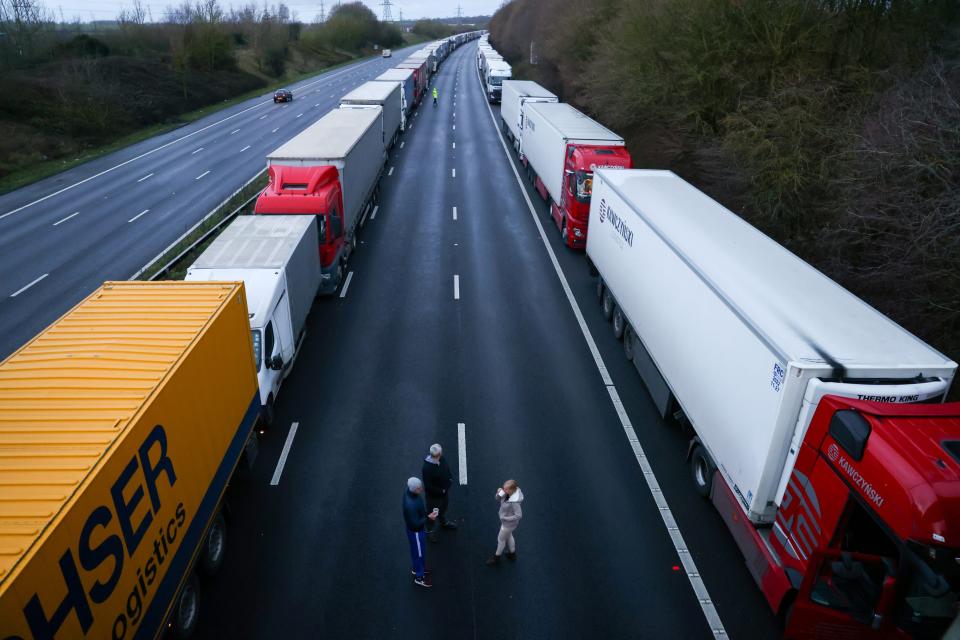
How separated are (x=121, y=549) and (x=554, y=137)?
2211 cm

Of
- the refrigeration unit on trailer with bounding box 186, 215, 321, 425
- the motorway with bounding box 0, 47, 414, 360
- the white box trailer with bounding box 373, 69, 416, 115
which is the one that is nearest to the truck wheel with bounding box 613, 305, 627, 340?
the refrigeration unit on trailer with bounding box 186, 215, 321, 425

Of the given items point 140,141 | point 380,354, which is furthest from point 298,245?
point 140,141

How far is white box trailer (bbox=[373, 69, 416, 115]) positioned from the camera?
47816 millimetres

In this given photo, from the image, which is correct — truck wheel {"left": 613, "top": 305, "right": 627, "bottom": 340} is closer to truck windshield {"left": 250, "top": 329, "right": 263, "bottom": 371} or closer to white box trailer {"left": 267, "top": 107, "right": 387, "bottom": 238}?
truck windshield {"left": 250, "top": 329, "right": 263, "bottom": 371}

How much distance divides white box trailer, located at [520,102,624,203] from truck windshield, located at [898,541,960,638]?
61.2 feet

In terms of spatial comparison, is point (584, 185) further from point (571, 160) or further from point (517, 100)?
point (517, 100)

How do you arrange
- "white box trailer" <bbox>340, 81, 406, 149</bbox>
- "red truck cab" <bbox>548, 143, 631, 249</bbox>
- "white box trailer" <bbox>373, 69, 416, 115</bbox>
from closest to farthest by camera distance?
"red truck cab" <bbox>548, 143, 631, 249</bbox> < "white box trailer" <bbox>340, 81, 406, 149</bbox> < "white box trailer" <bbox>373, 69, 416, 115</bbox>

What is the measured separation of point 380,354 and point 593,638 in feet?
30.2

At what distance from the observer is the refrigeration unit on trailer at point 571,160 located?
21.7m

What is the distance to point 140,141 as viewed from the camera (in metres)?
44.8

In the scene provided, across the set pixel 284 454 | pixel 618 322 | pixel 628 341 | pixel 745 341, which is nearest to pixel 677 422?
pixel 628 341

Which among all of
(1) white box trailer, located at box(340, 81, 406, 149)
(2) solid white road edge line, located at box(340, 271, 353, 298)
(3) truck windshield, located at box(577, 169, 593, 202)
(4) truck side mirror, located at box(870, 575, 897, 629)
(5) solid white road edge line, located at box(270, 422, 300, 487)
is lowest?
→ (5) solid white road edge line, located at box(270, 422, 300, 487)

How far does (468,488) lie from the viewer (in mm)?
11484

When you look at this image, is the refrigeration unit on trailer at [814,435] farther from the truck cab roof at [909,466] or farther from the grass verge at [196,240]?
the grass verge at [196,240]
